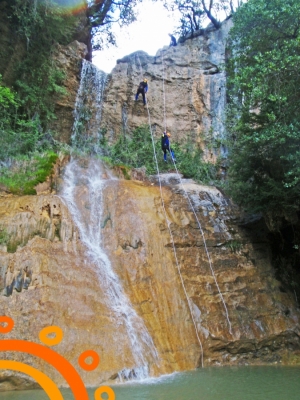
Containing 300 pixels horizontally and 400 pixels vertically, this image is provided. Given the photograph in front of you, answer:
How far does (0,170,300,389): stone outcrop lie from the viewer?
8711 mm

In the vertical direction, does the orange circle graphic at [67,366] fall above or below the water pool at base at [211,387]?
above

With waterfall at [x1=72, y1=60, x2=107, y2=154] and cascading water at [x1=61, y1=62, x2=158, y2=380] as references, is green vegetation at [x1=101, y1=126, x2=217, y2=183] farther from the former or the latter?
cascading water at [x1=61, y1=62, x2=158, y2=380]

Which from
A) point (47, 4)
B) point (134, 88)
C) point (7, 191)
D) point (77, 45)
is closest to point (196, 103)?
point (134, 88)

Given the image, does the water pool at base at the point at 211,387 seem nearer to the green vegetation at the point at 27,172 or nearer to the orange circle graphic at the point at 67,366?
the orange circle graphic at the point at 67,366

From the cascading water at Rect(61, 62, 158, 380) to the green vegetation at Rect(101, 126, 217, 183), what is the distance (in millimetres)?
1971

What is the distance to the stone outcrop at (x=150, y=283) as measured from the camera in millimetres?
8711

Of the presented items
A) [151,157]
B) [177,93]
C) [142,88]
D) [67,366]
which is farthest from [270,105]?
[177,93]

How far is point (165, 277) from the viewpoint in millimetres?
10758

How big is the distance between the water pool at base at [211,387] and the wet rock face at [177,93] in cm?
1403

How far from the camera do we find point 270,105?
11492 millimetres

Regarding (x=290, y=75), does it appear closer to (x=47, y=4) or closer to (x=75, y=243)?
(x=75, y=243)

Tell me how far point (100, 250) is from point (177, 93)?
14444 mm

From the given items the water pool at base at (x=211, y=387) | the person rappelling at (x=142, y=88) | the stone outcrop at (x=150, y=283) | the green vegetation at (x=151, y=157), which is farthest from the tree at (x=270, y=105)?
the person rappelling at (x=142, y=88)

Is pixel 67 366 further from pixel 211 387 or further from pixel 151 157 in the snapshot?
pixel 151 157
